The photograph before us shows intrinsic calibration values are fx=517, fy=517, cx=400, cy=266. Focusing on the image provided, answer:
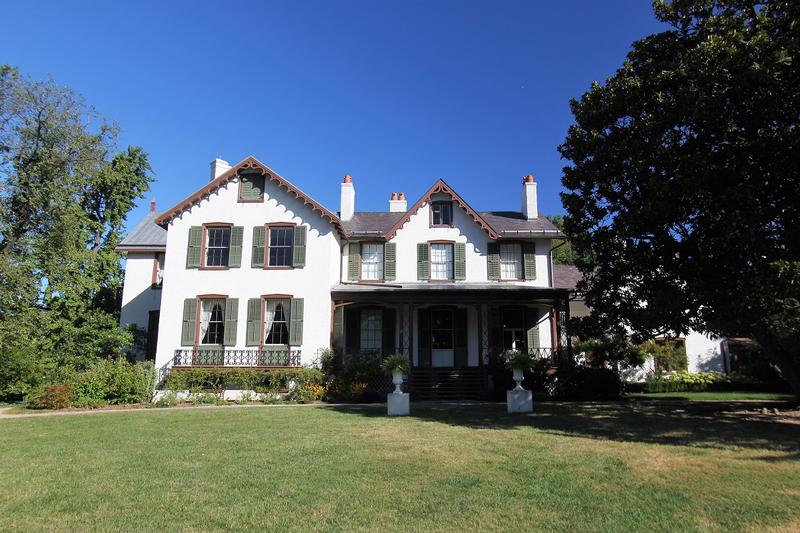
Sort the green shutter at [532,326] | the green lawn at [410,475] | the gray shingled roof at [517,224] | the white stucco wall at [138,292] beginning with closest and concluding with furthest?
1. the green lawn at [410,475]
2. the green shutter at [532,326]
3. the gray shingled roof at [517,224]
4. the white stucco wall at [138,292]

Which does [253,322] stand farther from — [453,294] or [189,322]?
[453,294]

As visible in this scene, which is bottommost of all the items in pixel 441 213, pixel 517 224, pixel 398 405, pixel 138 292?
pixel 398 405

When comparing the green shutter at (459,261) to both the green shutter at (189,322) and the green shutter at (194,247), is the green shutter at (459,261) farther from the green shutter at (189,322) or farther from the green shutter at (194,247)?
the green shutter at (189,322)

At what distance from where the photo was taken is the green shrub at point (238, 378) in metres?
19.6

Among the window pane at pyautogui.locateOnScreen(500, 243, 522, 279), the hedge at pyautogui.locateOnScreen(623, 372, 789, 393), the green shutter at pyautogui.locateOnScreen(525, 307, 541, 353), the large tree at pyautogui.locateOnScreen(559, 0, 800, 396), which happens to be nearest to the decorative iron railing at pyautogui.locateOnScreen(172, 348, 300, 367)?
the window pane at pyautogui.locateOnScreen(500, 243, 522, 279)

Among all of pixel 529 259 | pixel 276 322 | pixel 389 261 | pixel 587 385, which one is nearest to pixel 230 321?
pixel 276 322

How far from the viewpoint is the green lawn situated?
5.56 m

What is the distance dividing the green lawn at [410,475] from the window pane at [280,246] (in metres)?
9.83

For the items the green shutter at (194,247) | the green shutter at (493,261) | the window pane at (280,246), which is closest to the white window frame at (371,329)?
the window pane at (280,246)

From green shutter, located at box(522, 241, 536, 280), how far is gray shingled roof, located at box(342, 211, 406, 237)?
20.3ft

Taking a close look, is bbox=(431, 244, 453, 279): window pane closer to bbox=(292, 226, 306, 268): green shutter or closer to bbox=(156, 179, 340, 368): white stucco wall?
bbox=(156, 179, 340, 368): white stucco wall

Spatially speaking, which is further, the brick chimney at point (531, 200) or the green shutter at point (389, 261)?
the brick chimney at point (531, 200)

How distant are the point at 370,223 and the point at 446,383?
28.4 ft

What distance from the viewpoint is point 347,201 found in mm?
25547
